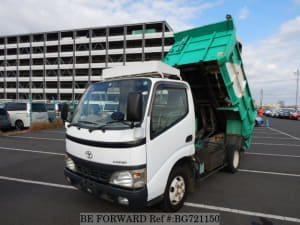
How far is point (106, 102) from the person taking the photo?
9.98 feet

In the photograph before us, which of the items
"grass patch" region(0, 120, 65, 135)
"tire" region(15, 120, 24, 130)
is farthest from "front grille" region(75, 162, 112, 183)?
"tire" region(15, 120, 24, 130)

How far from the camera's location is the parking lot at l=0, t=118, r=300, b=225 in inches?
117

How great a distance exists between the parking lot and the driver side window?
4.64 ft

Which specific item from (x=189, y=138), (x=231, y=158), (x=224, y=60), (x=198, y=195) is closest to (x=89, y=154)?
(x=189, y=138)

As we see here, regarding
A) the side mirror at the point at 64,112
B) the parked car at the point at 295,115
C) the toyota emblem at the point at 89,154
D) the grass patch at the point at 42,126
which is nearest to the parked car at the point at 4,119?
the grass patch at the point at 42,126

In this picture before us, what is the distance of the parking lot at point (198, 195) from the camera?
9.73 ft

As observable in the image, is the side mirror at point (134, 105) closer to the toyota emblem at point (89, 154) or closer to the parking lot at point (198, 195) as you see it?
the toyota emblem at point (89, 154)

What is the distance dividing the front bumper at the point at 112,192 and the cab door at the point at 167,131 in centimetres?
13

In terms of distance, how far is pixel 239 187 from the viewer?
161 inches

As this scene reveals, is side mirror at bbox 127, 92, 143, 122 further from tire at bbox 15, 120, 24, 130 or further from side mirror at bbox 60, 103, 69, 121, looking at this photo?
tire at bbox 15, 120, 24, 130

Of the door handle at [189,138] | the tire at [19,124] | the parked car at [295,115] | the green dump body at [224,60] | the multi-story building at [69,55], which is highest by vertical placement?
the multi-story building at [69,55]

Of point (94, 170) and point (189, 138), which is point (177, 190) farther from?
point (94, 170)

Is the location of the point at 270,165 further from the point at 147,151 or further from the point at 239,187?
the point at 147,151

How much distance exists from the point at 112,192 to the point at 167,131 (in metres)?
1.11
